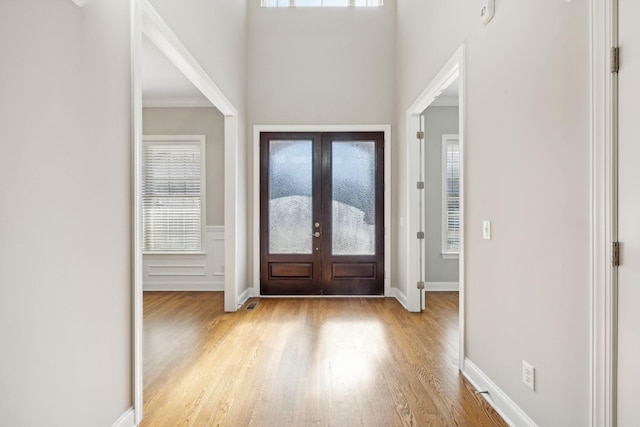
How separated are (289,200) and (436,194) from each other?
2.20 meters

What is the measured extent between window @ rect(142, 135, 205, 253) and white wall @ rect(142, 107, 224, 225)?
0.50 feet

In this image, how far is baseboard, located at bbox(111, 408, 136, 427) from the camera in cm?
194

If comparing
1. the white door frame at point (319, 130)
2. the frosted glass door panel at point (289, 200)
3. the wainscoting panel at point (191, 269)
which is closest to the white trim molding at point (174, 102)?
the white door frame at point (319, 130)

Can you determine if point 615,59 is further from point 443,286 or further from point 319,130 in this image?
point 443,286

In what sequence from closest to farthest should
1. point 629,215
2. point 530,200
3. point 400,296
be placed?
point 629,215 < point 530,200 < point 400,296

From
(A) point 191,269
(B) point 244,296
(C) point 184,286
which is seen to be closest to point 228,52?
(B) point 244,296

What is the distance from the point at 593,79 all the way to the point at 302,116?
420 cm

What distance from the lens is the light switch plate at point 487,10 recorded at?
238 cm

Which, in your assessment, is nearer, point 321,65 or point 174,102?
point 321,65

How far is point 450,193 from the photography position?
5.87m

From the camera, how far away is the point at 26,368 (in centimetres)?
133

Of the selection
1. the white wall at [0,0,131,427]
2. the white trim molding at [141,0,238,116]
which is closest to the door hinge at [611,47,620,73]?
the white wall at [0,0,131,427]

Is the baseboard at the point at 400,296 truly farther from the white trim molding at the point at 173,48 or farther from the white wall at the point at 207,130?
the white trim molding at the point at 173,48

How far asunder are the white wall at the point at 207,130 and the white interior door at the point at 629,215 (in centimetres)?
516
